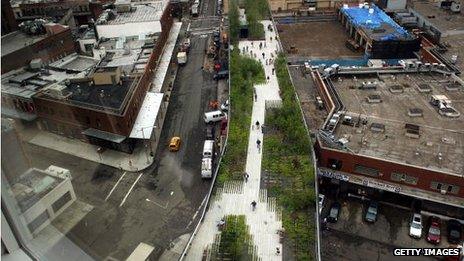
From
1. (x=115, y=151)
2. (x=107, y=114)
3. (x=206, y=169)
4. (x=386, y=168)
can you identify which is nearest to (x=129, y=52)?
(x=115, y=151)

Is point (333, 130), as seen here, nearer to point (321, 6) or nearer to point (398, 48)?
point (398, 48)

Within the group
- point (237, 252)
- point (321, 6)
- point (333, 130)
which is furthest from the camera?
point (321, 6)

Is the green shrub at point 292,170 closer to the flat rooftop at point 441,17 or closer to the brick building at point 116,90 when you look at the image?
the brick building at point 116,90

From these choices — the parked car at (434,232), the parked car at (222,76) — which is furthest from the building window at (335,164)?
the parked car at (222,76)

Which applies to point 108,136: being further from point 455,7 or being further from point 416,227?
point 455,7

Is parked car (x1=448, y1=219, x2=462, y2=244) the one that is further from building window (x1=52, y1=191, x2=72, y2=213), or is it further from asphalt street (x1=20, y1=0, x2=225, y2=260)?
building window (x1=52, y1=191, x2=72, y2=213)

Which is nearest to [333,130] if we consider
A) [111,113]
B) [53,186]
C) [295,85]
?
[295,85]

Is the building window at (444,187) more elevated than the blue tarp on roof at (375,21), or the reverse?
the blue tarp on roof at (375,21)
